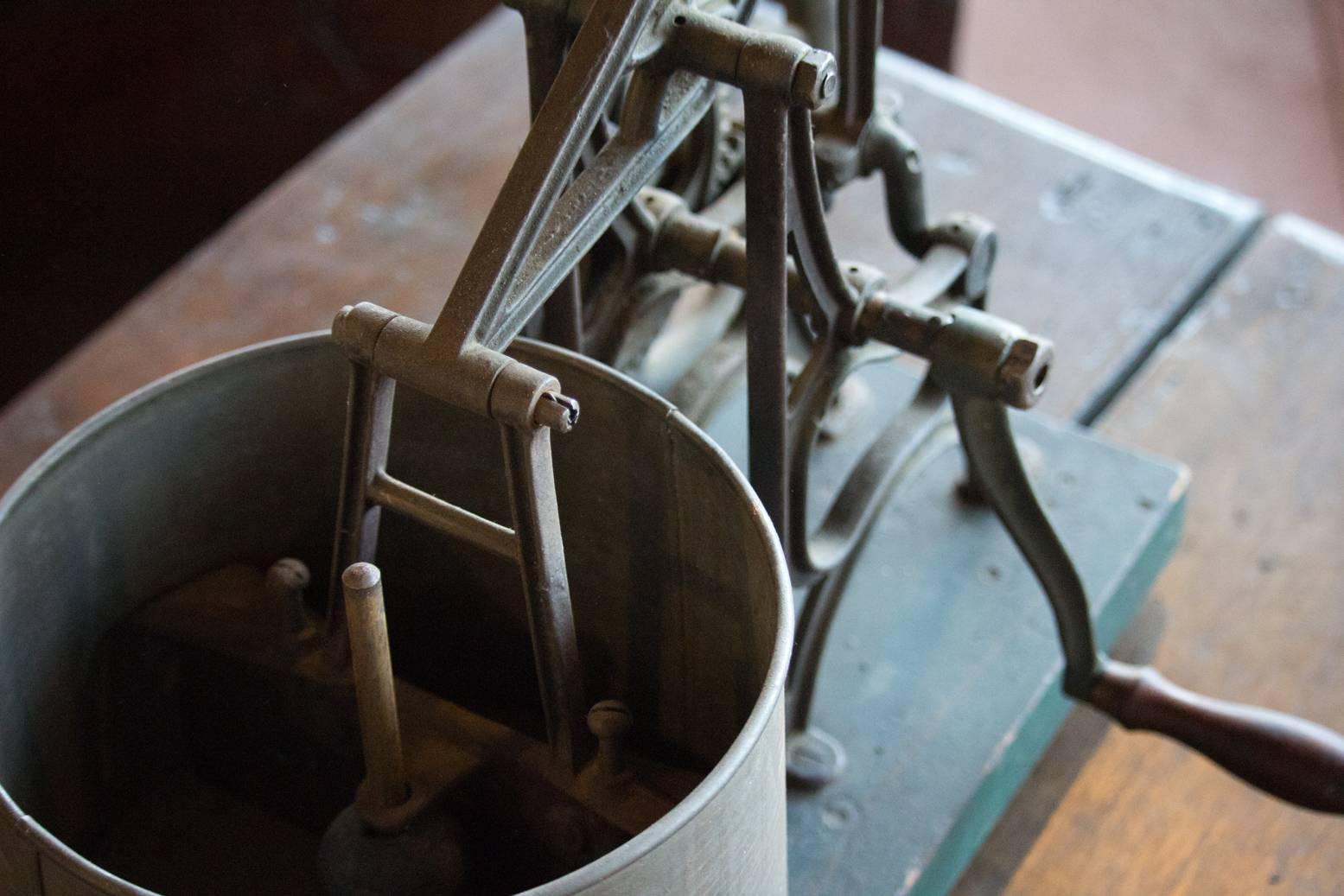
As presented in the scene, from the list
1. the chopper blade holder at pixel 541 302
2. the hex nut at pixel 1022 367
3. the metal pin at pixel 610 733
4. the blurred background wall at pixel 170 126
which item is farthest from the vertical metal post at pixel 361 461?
the blurred background wall at pixel 170 126

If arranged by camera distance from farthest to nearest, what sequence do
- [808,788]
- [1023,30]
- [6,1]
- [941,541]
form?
[1023,30]
[6,1]
[941,541]
[808,788]

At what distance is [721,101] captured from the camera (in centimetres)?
95

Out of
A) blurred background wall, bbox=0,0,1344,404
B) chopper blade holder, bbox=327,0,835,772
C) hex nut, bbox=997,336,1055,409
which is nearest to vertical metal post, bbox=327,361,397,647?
chopper blade holder, bbox=327,0,835,772

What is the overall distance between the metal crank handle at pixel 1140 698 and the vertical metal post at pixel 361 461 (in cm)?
35

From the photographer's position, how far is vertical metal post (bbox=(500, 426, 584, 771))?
0.58 metres

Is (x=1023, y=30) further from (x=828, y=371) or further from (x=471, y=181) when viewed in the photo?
(x=828, y=371)

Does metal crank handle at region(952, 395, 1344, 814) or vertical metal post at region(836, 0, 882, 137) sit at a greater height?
vertical metal post at region(836, 0, 882, 137)

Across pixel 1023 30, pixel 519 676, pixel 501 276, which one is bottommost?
pixel 1023 30

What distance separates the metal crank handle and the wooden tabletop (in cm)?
8

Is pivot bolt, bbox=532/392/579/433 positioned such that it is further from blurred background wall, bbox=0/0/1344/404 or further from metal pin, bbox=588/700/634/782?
blurred background wall, bbox=0/0/1344/404

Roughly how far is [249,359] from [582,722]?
0.71ft

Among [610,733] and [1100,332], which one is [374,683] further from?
[1100,332]

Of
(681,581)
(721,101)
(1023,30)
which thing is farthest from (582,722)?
(1023,30)

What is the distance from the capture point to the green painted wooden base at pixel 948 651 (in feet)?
2.99
